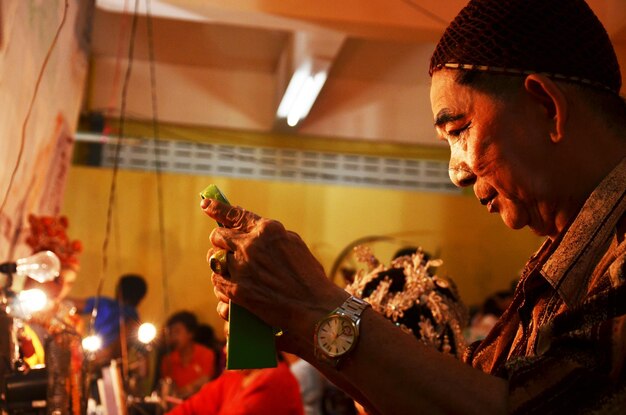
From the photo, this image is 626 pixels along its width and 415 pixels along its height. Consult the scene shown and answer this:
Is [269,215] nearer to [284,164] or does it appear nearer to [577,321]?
[284,164]

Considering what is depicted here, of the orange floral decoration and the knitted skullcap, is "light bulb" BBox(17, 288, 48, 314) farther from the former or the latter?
the knitted skullcap

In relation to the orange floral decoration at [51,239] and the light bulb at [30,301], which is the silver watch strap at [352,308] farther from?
the orange floral decoration at [51,239]

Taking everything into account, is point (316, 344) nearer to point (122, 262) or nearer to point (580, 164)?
point (580, 164)

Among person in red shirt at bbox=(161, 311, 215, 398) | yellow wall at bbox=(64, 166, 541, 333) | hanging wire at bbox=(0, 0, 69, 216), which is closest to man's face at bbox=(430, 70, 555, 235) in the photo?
hanging wire at bbox=(0, 0, 69, 216)

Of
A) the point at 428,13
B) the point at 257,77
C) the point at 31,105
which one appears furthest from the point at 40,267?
the point at 257,77

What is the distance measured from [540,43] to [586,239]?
26 cm

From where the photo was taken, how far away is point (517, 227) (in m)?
1.28

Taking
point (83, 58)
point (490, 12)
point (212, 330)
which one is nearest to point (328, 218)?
point (212, 330)

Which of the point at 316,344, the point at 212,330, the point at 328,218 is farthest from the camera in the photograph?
the point at 328,218

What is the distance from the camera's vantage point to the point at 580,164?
115 centimetres

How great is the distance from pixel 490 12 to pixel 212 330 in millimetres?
5686

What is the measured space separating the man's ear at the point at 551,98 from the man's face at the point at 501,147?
1 centimetres

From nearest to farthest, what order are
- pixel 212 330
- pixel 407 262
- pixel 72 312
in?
1. pixel 407 262
2. pixel 72 312
3. pixel 212 330

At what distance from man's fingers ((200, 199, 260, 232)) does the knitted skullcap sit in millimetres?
361
